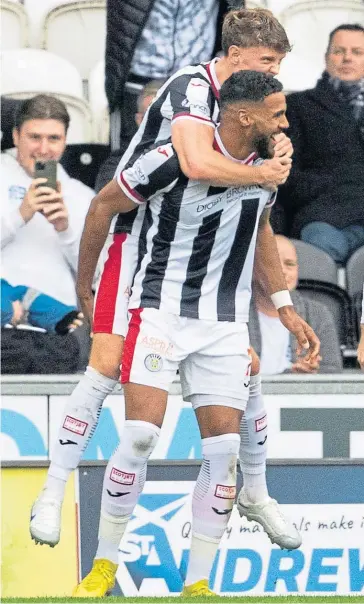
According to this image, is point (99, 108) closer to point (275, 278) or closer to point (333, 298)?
point (333, 298)

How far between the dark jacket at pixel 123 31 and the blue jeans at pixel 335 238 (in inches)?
46.7

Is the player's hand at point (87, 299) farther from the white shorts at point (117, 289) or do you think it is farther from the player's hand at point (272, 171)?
the player's hand at point (272, 171)

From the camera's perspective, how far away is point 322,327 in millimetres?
7188

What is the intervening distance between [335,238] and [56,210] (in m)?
1.82

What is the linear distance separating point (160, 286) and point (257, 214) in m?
0.47

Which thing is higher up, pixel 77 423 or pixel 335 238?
pixel 335 238

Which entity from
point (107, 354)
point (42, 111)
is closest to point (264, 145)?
point (107, 354)

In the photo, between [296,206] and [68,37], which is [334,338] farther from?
[68,37]

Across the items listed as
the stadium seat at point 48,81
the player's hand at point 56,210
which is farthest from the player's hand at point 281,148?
the stadium seat at point 48,81

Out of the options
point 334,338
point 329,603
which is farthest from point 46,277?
point 329,603

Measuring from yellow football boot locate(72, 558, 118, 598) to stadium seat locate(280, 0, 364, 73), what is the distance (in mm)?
5344

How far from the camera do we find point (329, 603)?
505cm

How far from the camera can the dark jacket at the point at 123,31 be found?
7645 millimetres

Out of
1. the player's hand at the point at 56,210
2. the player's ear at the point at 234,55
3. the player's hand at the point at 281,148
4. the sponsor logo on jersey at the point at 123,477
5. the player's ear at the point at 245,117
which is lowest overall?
the sponsor logo on jersey at the point at 123,477
